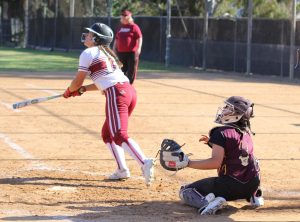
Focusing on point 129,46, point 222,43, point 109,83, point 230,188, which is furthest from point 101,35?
point 222,43

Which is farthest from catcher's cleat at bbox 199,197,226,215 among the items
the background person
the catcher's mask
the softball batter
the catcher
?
the background person

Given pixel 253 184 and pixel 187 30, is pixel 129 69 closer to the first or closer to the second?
pixel 253 184

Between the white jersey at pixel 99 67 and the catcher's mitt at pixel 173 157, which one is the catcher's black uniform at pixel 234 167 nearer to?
the catcher's mitt at pixel 173 157

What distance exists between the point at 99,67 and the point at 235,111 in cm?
179

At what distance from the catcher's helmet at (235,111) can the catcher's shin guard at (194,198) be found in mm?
702

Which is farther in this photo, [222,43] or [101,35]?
[222,43]

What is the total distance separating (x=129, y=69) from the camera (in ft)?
57.9

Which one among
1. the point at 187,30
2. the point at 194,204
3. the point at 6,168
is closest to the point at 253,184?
the point at 194,204

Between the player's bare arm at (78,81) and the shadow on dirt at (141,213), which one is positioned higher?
the player's bare arm at (78,81)

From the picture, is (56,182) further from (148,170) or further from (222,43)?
(222,43)

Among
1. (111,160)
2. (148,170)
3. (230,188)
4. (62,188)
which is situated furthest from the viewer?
(111,160)

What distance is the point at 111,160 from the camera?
9.62 m

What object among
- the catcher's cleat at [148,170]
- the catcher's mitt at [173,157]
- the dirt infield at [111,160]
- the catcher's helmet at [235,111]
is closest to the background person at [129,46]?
the dirt infield at [111,160]

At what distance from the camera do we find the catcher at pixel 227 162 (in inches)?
269
